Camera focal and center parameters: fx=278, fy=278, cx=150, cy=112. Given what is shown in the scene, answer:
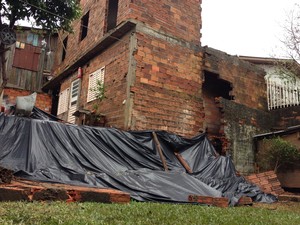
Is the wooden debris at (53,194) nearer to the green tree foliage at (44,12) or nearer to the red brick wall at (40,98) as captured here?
the green tree foliage at (44,12)

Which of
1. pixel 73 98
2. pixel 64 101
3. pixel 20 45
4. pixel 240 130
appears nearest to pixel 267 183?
pixel 240 130

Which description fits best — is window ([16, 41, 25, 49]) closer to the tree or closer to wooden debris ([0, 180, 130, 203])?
the tree

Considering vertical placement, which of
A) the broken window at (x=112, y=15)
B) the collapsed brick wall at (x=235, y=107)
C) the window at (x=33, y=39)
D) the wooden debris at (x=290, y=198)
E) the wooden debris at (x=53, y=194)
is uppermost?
the window at (x=33, y=39)

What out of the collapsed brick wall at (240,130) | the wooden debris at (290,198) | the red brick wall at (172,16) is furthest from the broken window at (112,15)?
the wooden debris at (290,198)

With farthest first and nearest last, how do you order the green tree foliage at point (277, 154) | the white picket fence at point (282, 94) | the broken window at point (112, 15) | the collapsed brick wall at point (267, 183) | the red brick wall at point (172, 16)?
the broken window at point (112, 15) < the white picket fence at point (282, 94) < the green tree foliage at point (277, 154) < the red brick wall at point (172, 16) < the collapsed brick wall at point (267, 183)

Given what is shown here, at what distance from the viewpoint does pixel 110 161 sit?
20.2 feet

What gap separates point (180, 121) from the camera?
842cm

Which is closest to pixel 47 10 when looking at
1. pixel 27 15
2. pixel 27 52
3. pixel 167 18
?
pixel 27 15

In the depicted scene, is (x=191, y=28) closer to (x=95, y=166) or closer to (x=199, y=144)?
(x=199, y=144)

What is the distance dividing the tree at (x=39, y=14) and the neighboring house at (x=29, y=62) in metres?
8.83

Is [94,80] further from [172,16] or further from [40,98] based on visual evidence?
[40,98]

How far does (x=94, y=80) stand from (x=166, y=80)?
9.03 feet

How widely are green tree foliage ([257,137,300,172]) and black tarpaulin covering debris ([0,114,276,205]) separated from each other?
204 centimetres

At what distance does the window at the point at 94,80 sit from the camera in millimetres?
9195
